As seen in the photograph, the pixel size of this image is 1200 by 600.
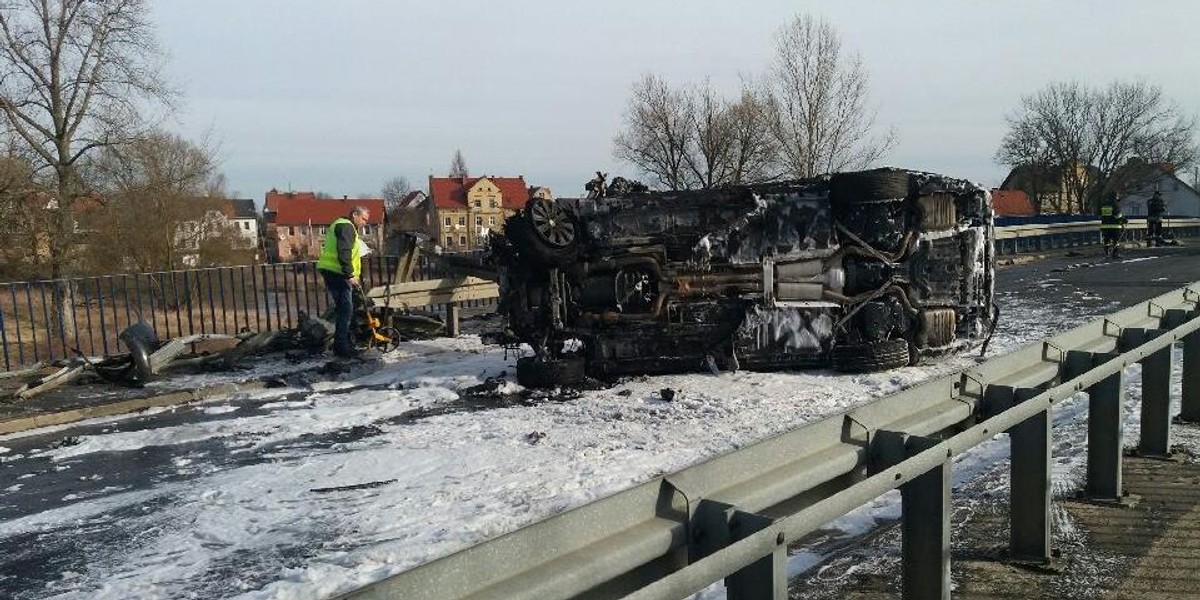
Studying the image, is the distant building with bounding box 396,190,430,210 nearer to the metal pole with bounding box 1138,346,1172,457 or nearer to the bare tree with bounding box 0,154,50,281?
the bare tree with bounding box 0,154,50,281

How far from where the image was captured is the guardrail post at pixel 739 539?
2334 mm

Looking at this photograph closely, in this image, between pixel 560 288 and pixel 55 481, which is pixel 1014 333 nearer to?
pixel 560 288

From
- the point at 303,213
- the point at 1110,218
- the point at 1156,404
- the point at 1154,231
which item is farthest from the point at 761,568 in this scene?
the point at 303,213

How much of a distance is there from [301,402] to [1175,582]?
6.93m

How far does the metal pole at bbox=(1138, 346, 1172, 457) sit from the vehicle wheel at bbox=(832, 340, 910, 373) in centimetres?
294

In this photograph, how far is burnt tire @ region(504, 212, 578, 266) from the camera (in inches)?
321

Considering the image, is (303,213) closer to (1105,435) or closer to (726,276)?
(726,276)

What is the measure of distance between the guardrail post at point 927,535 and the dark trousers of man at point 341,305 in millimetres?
7817

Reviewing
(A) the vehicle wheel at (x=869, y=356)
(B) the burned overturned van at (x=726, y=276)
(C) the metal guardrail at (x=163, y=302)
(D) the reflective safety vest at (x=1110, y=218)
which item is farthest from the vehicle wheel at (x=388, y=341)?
(D) the reflective safety vest at (x=1110, y=218)

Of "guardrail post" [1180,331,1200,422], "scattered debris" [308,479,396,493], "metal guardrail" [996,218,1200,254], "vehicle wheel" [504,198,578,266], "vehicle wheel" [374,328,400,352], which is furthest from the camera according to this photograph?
"metal guardrail" [996,218,1200,254]

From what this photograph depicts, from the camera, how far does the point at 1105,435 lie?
468 cm

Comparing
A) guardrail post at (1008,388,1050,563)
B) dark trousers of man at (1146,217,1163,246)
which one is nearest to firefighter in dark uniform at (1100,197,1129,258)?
dark trousers of man at (1146,217,1163,246)

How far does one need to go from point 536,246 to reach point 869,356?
341cm

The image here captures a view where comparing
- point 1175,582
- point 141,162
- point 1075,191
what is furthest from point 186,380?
point 1075,191
